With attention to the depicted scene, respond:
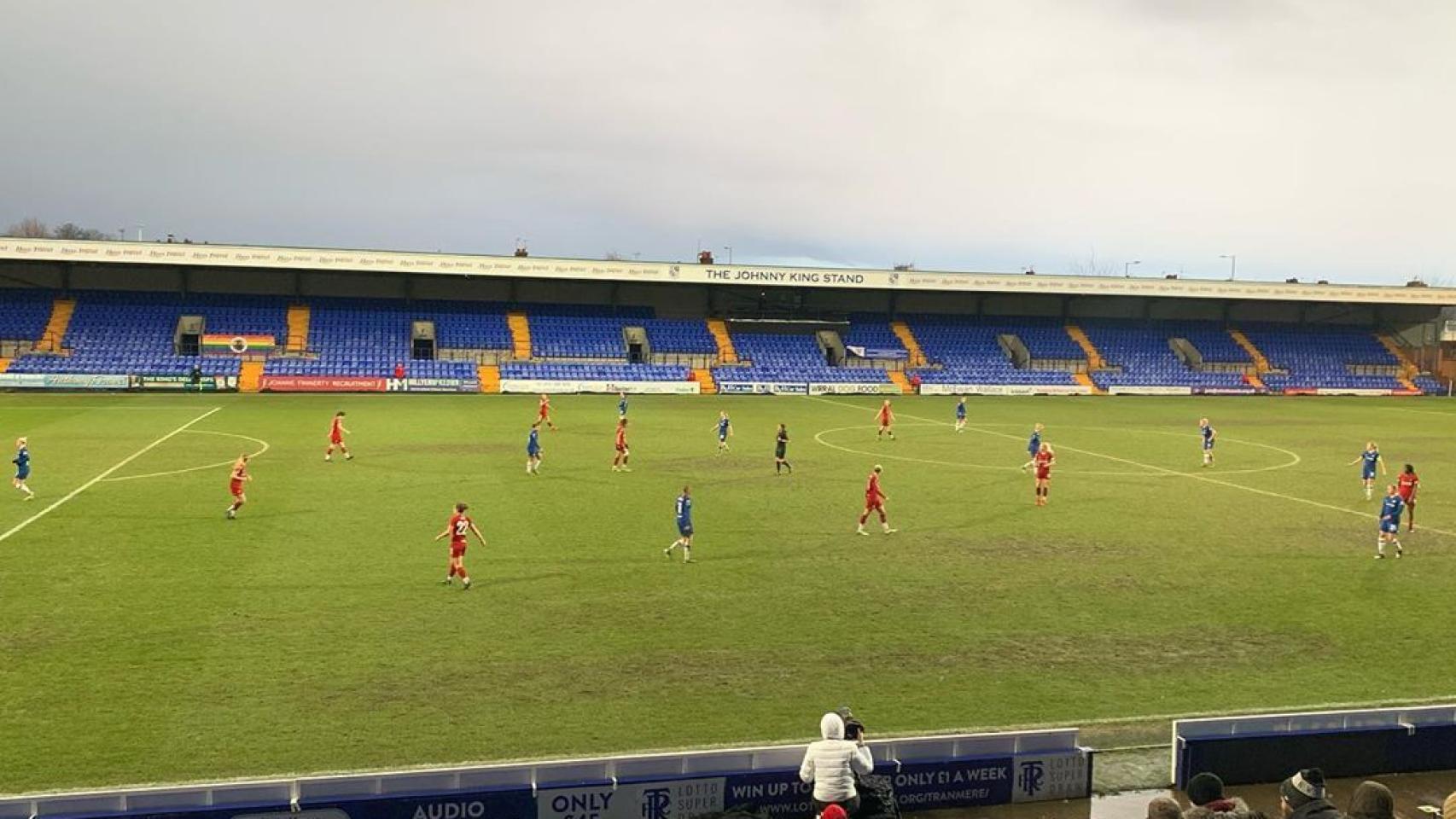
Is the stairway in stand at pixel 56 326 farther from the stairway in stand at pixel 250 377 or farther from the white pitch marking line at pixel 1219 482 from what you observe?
Answer: the white pitch marking line at pixel 1219 482

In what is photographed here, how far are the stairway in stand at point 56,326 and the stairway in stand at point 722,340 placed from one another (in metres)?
41.6

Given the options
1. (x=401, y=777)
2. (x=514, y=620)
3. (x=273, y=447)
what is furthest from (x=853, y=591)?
(x=273, y=447)

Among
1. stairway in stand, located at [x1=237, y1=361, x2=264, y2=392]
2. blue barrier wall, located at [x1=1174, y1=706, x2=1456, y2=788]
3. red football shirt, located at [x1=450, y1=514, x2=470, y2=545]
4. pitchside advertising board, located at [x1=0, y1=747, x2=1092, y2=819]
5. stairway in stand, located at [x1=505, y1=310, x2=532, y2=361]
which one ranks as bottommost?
pitchside advertising board, located at [x1=0, y1=747, x2=1092, y2=819]

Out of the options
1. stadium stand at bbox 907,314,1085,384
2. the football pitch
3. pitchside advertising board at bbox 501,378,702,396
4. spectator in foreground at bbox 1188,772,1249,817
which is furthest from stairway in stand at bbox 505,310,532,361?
spectator in foreground at bbox 1188,772,1249,817

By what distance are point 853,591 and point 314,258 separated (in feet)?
193

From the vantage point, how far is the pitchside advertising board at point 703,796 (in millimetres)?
8891

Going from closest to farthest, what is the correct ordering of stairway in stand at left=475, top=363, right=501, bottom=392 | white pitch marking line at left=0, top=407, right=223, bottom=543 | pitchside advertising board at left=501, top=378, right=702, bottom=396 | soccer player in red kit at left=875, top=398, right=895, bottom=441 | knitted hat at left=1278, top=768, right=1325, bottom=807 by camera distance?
1. knitted hat at left=1278, top=768, right=1325, bottom=807
2. white pitch marking line at left=0, top=407, right=223, bottom=543
3. soccer player in red kit at left=875, top=398, right=895, bottom=441
4. stairway in stand at left=475, top=363, right=501, bottom=392
5. pitchside advertising board at left=501, top=378, right=702, bottom=396

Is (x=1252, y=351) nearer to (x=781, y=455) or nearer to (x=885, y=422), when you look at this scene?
(x=885, y=422)

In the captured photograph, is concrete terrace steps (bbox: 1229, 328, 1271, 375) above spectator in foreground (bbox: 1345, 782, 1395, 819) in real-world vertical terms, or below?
above

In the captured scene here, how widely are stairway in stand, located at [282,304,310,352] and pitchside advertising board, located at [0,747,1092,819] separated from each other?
2499 inches

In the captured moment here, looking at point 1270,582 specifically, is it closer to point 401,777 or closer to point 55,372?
point 401,777

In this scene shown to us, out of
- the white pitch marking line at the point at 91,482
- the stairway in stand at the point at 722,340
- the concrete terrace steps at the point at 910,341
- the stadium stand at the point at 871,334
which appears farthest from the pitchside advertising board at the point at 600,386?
the white pitch marking line at the point at 91,482

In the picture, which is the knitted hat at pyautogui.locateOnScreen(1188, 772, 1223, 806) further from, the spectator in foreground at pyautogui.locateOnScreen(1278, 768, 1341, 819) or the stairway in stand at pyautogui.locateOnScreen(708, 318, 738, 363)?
the stairway in stand at pyautogui.locateOnScreen(708, 318, 738, 363)

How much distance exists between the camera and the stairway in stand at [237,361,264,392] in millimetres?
62219
